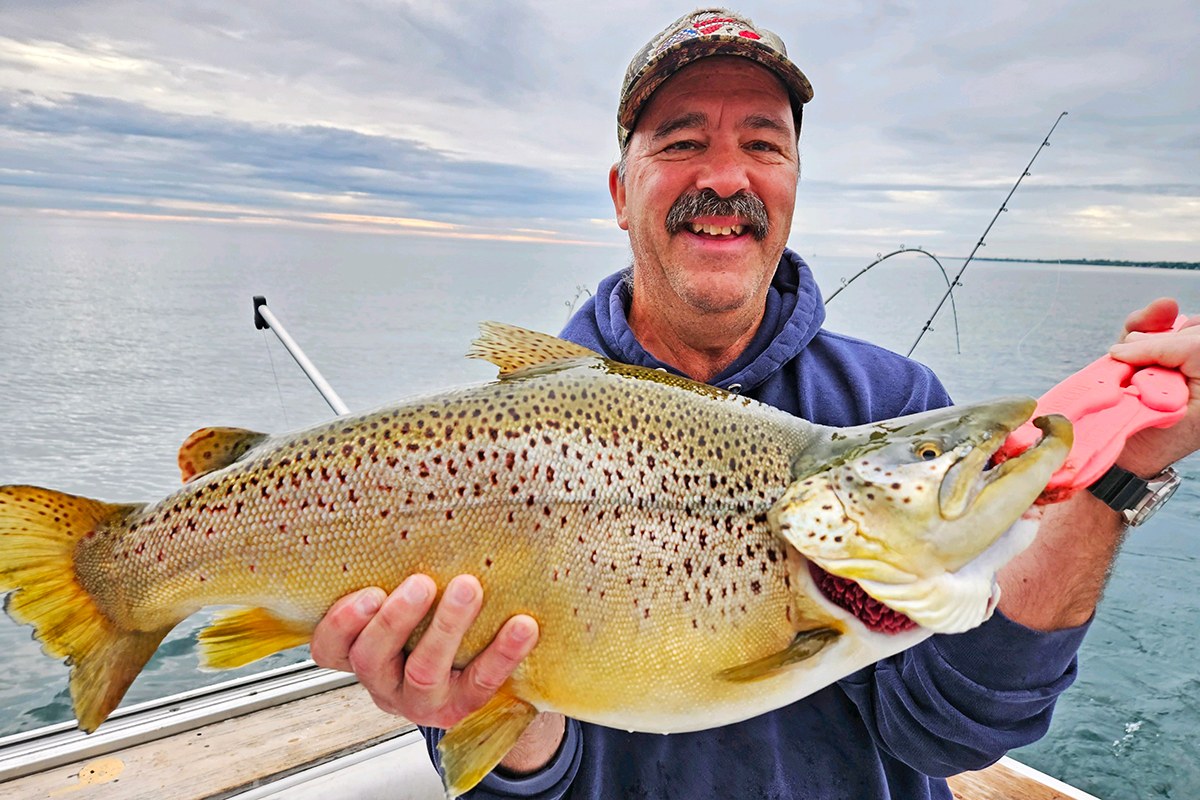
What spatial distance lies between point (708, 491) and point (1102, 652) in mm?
8918

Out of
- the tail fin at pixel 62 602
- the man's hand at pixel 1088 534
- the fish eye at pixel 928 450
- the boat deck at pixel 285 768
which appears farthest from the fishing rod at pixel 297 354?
the man's hand at pixel 1088 534

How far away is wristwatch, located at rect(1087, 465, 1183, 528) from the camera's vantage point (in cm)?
156

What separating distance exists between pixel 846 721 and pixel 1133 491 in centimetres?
112

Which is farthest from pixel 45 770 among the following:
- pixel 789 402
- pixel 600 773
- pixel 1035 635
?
pixel 1035 635

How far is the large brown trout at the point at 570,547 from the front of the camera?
1.57m

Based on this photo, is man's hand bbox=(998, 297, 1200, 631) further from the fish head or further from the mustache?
the mustache

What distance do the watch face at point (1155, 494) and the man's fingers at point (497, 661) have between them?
→ 1431 millimetres

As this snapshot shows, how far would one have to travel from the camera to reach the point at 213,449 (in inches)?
72.9

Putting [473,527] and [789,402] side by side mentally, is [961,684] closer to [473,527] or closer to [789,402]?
[789,402]

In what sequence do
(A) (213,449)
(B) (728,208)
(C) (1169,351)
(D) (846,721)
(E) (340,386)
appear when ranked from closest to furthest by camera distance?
(C) (1169,351) → (A) (213,449) → (D) (846,721) → (B) (728,208) → (E) (340,386)

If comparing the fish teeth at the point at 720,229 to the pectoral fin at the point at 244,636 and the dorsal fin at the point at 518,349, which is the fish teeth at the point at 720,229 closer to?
the dorsal fin at the point at 518,349

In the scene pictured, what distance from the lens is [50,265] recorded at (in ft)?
154

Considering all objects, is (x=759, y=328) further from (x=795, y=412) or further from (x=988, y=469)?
(x=988, y=469)

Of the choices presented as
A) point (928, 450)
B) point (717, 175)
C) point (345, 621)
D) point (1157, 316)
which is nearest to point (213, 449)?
point (345, 621)
